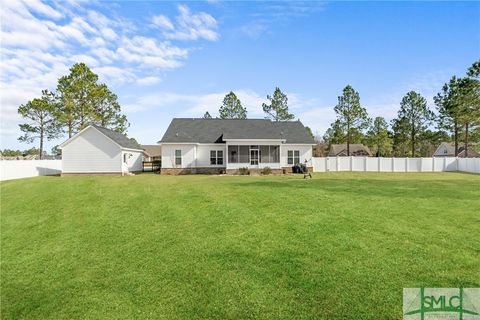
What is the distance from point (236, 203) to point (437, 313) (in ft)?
26.4

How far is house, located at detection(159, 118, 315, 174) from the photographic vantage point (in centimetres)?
2880

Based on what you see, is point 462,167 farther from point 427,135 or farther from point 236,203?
point 236,203

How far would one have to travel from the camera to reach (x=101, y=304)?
19.3ft

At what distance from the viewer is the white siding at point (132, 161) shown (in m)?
28.7

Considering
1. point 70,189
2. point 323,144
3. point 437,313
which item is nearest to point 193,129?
point 70,189

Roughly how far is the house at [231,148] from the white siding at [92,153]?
4689mm

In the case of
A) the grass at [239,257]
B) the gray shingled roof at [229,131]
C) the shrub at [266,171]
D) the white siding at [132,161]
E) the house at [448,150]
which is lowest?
the grass at [239,257]

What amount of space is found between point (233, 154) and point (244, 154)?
1.11m

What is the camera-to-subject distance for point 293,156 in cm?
3095

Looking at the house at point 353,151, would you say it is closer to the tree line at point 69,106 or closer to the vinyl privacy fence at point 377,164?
the vinyl privacy fence at point 377,164

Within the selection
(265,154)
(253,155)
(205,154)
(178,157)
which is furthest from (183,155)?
(265,154)

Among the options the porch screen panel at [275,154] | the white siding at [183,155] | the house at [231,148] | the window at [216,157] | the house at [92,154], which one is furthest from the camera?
the window at [216,157]

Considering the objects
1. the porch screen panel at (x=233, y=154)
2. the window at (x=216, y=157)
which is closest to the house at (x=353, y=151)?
the window at (x=216, y=157)

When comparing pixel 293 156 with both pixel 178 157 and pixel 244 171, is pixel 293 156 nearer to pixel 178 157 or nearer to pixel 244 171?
pixel 244 171
